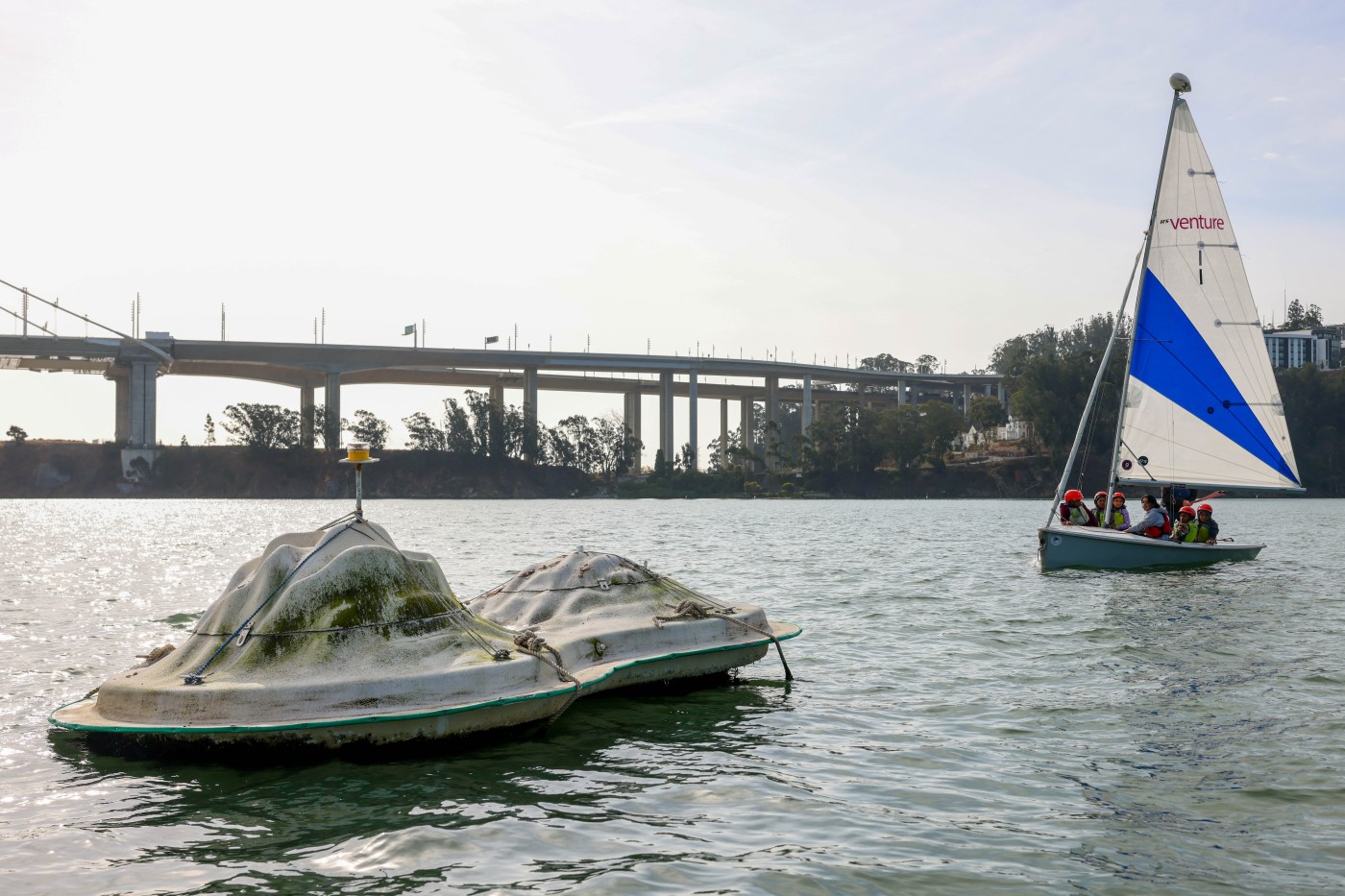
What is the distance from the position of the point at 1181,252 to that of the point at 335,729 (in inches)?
1181

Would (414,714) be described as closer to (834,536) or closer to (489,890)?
(489,890)

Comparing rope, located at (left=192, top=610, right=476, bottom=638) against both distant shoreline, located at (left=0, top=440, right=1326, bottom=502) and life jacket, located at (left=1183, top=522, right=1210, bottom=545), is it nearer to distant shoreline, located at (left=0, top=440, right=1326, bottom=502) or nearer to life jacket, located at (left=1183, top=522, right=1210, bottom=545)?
life jacket, located at (left=1183, top=522, right=1210, bottom=545)

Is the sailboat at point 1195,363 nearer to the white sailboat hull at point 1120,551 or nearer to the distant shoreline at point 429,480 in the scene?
the white sailboat hull at point 1120,551

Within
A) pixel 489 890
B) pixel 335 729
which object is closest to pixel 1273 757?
pixel 489 890

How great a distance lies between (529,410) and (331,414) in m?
25.9

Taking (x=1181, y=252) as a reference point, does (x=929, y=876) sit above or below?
below

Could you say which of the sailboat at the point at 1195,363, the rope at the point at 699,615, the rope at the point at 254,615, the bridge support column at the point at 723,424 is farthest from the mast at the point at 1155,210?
the bridge support column at the point at 723,424

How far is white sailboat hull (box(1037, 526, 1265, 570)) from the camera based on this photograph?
95.3 ft

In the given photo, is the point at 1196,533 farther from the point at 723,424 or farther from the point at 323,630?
the point at 723,424

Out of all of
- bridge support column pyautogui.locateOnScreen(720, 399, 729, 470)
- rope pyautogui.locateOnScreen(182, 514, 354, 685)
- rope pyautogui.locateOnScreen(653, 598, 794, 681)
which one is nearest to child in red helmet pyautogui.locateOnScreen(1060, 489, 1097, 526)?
rope pyautogui.locateOnScreen(653, 598, 794, 681)

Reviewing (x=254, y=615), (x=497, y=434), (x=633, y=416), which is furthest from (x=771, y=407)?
(x=254, y=615)

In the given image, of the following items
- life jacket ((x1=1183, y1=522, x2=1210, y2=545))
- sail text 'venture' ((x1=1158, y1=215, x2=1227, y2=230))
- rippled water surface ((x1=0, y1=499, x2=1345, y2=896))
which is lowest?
rippled water surface ((x1=0, y1=499, x2=1345, y2=896))

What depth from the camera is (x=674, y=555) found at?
1624 inches

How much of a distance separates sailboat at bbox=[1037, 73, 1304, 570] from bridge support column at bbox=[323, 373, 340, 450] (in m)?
125
